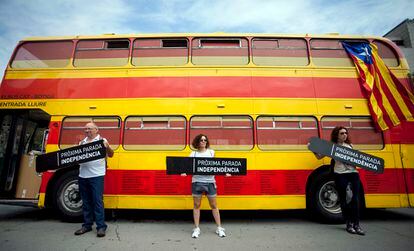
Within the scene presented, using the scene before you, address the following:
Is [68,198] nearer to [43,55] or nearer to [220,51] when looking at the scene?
[43,55]

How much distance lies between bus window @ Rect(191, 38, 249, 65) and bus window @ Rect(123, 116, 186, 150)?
149cm

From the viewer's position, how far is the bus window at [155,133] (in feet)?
15.7

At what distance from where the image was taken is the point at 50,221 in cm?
480

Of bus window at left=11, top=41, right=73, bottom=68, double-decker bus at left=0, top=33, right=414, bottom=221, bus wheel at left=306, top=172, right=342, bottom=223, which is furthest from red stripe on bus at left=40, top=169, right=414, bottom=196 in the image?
bus window at left=11, top=41, right=73, bottom=68

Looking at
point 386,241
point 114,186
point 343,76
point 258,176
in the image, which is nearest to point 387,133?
point 343,76

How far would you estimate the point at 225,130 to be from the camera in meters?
4.83

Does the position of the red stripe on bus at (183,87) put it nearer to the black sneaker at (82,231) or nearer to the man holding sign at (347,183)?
the man holding sign at (347,183)

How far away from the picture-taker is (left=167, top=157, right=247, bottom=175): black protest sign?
3.83 meters

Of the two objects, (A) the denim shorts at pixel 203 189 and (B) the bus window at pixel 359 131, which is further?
(B) the bus window at pixel 359 131

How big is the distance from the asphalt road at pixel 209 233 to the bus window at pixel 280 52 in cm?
342

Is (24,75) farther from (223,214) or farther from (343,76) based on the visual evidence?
(343,76)

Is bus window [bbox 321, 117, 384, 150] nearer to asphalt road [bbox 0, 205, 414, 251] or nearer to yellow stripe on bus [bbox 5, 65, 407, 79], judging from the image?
yellow stripe on bus [bbox 5, 65, 407, 79]

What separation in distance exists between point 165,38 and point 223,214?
14.0 feet

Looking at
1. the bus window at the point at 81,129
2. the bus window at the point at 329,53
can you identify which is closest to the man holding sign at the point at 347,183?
the bus window at the point at 329,53
